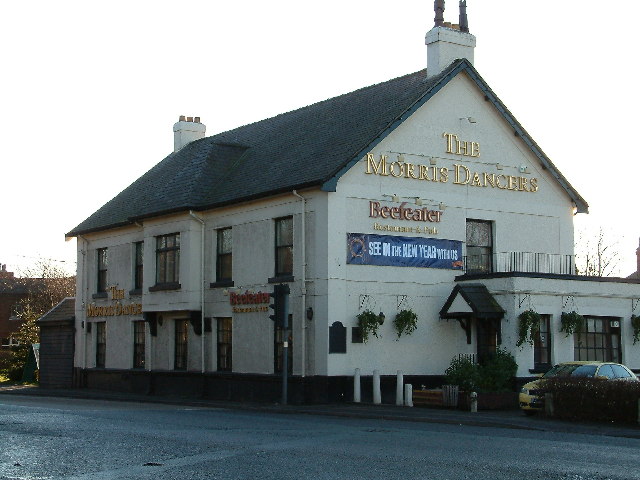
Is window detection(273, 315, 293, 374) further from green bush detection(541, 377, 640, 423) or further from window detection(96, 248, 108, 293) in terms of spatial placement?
window detection(96, 248, 108, 293)

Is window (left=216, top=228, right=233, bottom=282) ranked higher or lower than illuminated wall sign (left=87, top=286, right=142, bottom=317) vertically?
higher

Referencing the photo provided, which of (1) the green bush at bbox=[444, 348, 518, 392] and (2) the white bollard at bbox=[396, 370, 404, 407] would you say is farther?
(2) the white bollard at bbox=[396, 370, 404, 407]

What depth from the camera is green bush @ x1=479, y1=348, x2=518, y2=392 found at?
2875cm

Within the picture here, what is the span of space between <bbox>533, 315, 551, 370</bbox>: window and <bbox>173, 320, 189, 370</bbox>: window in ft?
41.1

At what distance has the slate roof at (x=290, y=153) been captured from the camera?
3181 cm

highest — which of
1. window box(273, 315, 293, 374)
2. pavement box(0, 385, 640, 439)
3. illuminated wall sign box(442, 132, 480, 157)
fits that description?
illuminated wall sign box(442, 132, 480, 157)

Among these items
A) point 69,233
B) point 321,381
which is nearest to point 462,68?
point 321,381

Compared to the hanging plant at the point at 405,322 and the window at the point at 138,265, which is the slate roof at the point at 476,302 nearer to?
the hanging plant at the point at 405,322

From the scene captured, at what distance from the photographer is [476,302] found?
30703 mm

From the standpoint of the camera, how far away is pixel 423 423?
23984mm

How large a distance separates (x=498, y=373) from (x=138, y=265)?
54.8 feet

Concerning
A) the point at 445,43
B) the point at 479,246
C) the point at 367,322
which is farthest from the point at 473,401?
the point at 445,43

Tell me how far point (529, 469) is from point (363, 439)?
4807 mm

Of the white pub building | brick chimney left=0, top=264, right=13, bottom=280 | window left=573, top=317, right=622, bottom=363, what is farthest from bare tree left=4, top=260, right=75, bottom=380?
window left=573, top=317, right=622, bottom=363
